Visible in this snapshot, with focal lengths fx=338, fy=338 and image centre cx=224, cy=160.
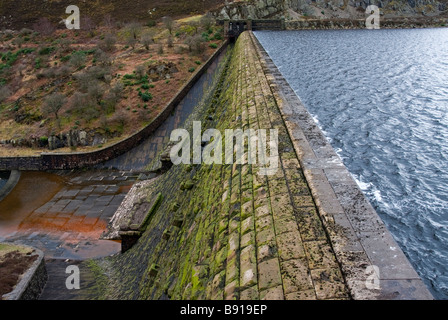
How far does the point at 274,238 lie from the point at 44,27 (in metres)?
66.1

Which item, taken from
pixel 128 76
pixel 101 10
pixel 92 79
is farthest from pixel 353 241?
pixel 101 10

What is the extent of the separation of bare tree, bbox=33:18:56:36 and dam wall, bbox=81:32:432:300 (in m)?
57.6

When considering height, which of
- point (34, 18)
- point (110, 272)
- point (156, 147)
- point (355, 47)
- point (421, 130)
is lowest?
point (110, 272)

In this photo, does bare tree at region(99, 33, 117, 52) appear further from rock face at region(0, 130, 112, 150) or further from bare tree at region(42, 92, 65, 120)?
rock face at region(0, 130, 112, 150)

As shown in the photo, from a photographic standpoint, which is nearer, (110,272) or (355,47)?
(110,272)

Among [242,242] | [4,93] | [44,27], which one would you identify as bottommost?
[242,242]

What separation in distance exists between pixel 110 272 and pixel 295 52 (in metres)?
29.6

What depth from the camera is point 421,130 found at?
49.5 ft

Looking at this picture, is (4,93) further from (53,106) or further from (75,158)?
(75,158)

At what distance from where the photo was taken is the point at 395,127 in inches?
613

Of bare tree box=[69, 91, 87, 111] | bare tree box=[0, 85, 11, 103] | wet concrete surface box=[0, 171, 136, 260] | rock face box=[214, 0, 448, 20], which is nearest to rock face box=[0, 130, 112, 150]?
wet concrete surface box=[0, 171, 136, 260]
